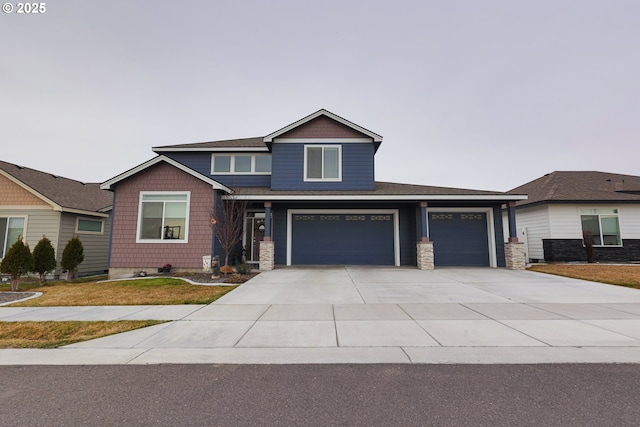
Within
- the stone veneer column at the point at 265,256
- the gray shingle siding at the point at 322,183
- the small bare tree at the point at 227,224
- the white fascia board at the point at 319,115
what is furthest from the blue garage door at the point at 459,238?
the small bare tree at the point at 227,224

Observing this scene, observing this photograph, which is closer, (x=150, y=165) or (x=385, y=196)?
(x=150, y=165)

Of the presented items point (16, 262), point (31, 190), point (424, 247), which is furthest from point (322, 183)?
point (31, 190)

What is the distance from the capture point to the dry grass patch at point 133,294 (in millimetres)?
7531

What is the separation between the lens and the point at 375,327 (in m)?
5.25

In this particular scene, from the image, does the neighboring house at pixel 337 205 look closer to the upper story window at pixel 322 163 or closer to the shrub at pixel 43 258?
the upper story window at pixel 322 163

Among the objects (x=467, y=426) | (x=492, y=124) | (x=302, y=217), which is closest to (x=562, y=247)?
(x=492, y=124)

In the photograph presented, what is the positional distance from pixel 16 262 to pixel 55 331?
7.99m

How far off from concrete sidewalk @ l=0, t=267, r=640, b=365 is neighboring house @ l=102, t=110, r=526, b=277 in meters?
5.34

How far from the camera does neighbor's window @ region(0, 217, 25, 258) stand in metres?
13.4

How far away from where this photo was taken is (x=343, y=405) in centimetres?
271

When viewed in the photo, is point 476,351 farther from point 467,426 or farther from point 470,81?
point 470,81

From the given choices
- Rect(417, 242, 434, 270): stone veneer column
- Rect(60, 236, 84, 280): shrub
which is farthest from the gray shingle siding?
Rect(60, 236, 84, 280): shrub

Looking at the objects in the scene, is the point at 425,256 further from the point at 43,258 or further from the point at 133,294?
the point at 43,258

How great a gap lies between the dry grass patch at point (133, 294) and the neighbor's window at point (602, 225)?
21450 millimetres
